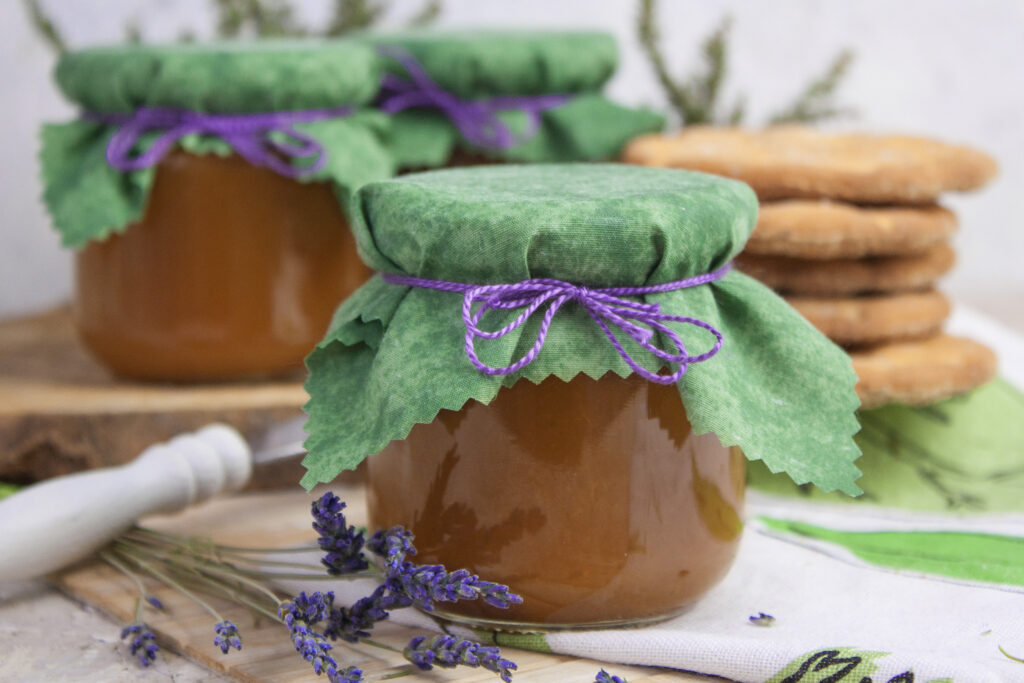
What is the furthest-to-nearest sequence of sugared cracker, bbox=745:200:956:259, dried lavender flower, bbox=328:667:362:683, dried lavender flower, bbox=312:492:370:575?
1. sugared cracker, bbox=745:200:956:259
2. dried lavender flower, bbox=312:492:370:575
3. dried lavender flower, bbox=328:667:362:683

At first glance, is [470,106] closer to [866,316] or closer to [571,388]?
[866,316]

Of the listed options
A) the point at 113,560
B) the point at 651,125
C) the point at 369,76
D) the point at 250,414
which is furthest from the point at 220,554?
the point at 651,125

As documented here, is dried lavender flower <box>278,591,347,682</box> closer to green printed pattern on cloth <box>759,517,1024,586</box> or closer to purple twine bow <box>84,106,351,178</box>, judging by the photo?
green printed pattern on cloth <box>759,517,1024,586</box>

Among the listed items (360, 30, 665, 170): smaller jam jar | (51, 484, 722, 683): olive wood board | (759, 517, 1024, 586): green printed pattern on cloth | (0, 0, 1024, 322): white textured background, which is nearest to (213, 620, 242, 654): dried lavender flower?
(51, 484, 722, 683): olive wood board

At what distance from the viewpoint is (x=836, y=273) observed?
48.5 inches

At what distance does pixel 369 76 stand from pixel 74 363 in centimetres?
56

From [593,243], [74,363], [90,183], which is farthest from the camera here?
[74,363]

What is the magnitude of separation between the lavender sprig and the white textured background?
1.38 metres

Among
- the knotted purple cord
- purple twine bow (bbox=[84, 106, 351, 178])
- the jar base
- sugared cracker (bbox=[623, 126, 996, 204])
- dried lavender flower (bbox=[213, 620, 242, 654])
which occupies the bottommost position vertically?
the jar base

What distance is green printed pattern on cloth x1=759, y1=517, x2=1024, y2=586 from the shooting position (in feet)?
3.39

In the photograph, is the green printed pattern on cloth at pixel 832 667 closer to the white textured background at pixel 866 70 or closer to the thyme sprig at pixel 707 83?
the thyme sprig at pixel 707 83

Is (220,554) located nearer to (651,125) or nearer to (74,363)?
(74,363)

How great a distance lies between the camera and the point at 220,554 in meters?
1.06

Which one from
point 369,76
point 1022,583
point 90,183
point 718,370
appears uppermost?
point 369,76
